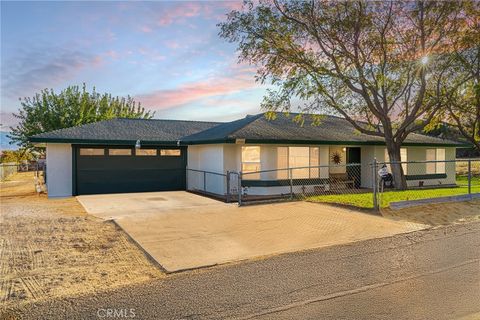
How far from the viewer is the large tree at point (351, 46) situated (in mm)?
14930

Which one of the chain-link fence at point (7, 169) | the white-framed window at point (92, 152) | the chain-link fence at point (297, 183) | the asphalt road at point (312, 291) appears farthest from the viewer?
the chain-link fence at point (7, 169)

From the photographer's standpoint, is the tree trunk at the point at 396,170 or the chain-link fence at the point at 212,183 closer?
the chain-link fence at the point at 212,183

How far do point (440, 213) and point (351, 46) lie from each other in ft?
29.3

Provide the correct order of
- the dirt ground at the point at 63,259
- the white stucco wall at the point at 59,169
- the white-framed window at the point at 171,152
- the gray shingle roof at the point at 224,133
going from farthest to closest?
1. the white-framed window at the point at 171,152
2. the white stucco wall at the point at 59,169
3. the gray shingle roof at the point at 224,133
4. the dirt ground at the point at 63,259

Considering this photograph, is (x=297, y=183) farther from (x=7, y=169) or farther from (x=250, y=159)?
(x=7, y=169)

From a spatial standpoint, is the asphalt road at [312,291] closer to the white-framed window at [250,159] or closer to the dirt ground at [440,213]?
the dirt ground at [440,213]

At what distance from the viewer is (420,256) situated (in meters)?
6.09

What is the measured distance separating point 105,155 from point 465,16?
57.1 feet

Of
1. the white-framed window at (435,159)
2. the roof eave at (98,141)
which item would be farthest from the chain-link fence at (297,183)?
the white-framed window at (435,159)

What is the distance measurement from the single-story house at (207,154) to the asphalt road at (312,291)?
921 cm

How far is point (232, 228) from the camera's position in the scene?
8648 millimetres

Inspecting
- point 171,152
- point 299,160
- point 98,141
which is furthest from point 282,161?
point 98,141

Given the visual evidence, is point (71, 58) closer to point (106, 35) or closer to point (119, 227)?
point (106, 35)

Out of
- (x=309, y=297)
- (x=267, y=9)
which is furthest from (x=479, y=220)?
(x=267, y=9)
